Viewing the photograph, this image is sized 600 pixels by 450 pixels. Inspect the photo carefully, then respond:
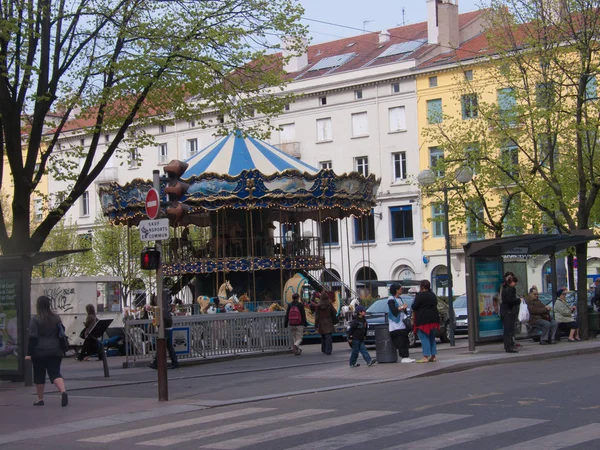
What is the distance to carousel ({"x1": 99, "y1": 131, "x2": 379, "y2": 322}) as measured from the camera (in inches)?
1220

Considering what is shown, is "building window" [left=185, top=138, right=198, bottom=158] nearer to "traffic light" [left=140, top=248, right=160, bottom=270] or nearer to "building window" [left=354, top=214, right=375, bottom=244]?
"building window" [left=354, top=214, right=375, bottom=244]

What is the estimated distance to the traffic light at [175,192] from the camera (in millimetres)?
14164

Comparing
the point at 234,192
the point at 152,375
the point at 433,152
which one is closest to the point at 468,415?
the point at 152,375

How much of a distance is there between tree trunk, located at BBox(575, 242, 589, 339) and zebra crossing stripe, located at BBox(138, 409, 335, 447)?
1403cm

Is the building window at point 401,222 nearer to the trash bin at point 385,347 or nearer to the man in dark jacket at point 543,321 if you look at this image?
the man in dark jacket at point 543,321

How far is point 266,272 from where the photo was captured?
34.4 m

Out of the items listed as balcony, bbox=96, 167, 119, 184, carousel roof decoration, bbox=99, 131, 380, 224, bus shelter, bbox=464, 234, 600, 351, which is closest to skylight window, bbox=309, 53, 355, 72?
balcony, bbox=96, 167, 119, 184

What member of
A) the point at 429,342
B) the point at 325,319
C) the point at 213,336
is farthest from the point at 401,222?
the point at 429,342

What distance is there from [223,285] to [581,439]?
2291 centimetres

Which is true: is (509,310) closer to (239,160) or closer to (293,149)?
(239,160)

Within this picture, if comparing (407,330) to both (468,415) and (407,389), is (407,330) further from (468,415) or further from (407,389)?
(468,415)

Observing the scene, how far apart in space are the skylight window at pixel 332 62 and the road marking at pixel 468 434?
170 feet

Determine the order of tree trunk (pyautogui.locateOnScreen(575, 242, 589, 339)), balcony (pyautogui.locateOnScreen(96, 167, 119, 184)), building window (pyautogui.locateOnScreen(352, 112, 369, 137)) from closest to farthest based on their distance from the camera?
tree trunk (pyautogui.locateOnScreen(575, 242, 589, 339)) → building window (pyautogui.locateOnScreen(352, 112, 369, 137)) → balcony (pyautogui.locateOnScreen(96, 167, 119, 184))

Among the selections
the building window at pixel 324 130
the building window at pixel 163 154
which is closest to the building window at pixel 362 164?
the building window at pixel 324 130
